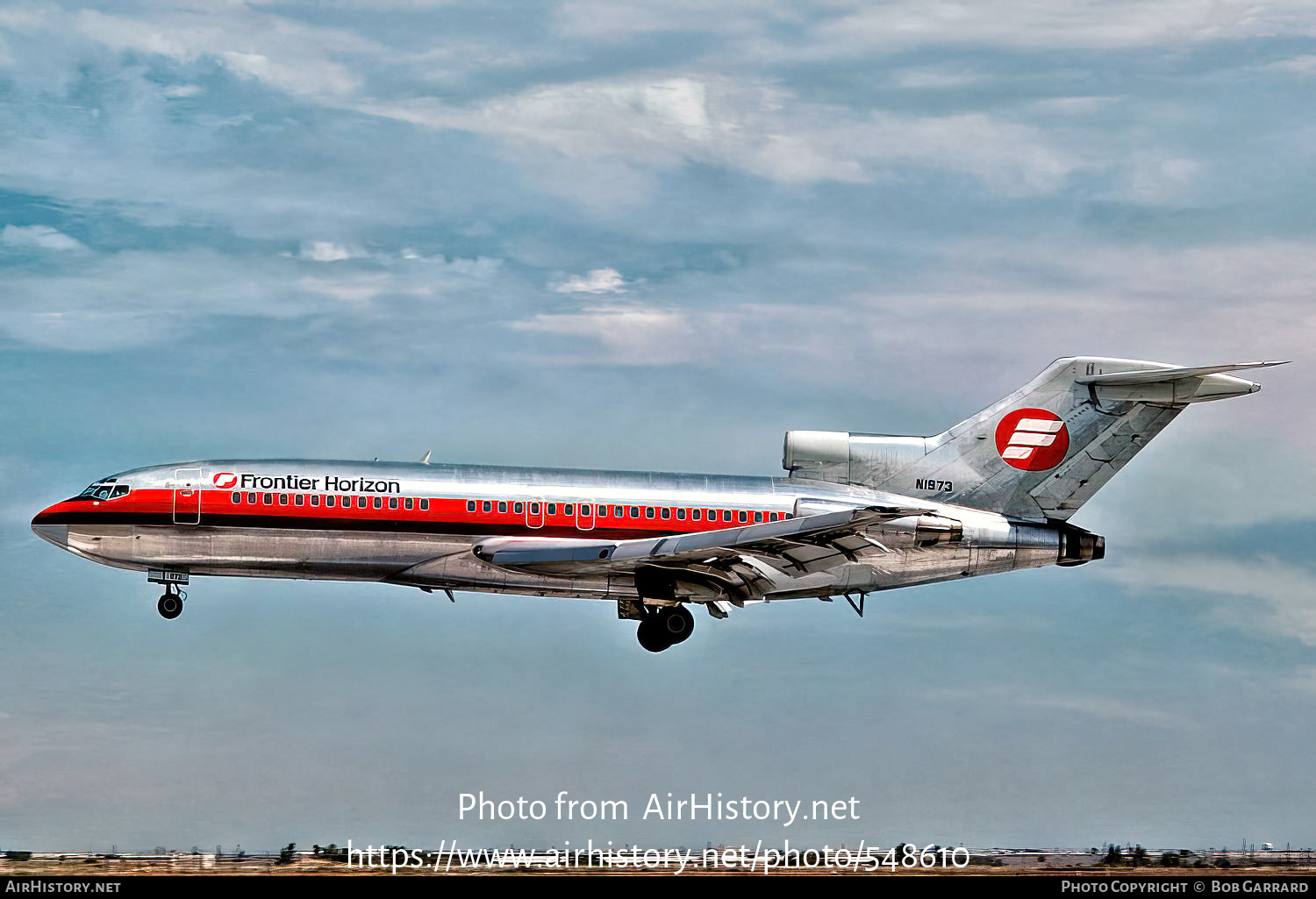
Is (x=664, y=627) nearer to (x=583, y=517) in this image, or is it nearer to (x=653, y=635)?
(x=653, y=635)

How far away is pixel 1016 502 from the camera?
50.4 meters

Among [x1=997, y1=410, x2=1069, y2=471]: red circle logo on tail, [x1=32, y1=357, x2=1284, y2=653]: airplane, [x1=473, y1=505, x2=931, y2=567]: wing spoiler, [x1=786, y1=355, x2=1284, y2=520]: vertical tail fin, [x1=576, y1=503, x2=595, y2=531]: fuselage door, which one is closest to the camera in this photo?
[x1=473, y1=505, x2=931, y2=567]: wing spoiler

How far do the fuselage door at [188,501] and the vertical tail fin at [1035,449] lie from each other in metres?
16.6

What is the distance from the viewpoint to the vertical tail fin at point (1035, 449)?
49.8 metres

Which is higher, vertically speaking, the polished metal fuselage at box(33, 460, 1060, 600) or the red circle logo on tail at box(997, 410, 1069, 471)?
the red circle logo on tail at box(997, 410, 1069, 471)

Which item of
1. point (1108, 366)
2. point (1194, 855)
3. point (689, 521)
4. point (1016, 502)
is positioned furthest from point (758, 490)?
point (1194, 855)

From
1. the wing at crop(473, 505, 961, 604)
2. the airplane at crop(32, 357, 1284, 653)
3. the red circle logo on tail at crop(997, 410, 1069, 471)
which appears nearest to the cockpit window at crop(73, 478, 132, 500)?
the airplane at crop(32, 357, 1284, 653)

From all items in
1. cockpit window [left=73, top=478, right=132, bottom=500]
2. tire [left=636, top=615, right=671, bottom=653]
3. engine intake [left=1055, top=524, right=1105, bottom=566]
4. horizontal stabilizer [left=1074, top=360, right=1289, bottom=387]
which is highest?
horizontal stabilizer [left=1074, top=360, right=1289, bottom=387]

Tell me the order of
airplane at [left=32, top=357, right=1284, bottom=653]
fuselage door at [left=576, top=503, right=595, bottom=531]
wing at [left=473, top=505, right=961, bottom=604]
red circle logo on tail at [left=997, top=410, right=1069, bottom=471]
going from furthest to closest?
red circle logo on tail at [left=997, top=410, right=1069, bottom=471]
fuselage door at [left=576, top=503, right=595, bottom=531]
airplane at [left=32, top=357, right=1284, bottom=653]
wing at [left=473, top=505, right=961, bottom=604]

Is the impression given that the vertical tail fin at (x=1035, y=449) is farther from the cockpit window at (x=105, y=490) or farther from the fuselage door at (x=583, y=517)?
the cockpit window at (x=105, y=490)

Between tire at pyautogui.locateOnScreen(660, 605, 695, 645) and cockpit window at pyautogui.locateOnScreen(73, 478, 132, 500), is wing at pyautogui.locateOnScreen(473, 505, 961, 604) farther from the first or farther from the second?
cockpit window at pyautogui.locateOnScreen(73, 478, 132, 500)

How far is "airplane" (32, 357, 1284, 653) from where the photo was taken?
152 feet

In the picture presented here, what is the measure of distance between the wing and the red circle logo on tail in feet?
17.1

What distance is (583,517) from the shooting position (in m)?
47.3
